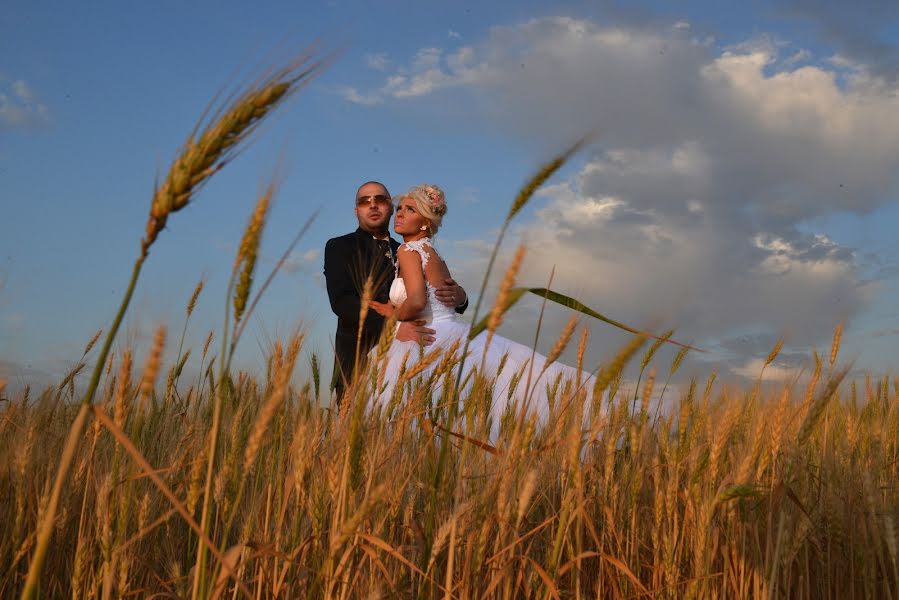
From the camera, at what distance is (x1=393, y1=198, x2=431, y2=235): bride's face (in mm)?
6117

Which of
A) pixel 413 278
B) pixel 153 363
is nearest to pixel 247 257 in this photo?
pixel 153 363

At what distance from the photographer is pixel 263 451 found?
237 cm

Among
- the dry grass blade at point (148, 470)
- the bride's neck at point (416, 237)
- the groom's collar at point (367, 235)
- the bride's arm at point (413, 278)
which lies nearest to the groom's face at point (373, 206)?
the groom's collar at point (367, 235)

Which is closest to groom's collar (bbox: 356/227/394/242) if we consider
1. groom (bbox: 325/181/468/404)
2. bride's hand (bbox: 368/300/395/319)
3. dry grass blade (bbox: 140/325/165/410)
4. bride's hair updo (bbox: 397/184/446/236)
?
groom (bbox: 325/181/468/404)

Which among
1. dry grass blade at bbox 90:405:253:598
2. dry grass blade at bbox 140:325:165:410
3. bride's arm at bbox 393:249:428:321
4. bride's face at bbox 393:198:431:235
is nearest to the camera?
dry grass blade at bbox 90:405:253:598

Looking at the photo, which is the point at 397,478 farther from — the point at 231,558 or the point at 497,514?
the point at 231,558

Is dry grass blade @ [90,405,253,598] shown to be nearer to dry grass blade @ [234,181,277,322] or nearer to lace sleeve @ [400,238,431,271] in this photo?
dry grass blade @ [234,181,277,322]

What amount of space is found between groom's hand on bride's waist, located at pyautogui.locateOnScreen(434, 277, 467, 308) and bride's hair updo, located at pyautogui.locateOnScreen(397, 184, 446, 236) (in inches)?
19.4

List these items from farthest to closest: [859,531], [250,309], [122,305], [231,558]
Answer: [859,531] < [231,558] < [250,309] < [122,305]

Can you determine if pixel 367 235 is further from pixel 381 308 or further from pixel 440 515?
pixel 440 515

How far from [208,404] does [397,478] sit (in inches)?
70.9

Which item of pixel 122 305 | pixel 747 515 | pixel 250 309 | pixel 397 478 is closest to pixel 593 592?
pixel 747 515

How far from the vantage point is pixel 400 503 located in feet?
6.46

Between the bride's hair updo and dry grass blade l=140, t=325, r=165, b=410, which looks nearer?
dry grass blade l=140, t=325, r=165, b=410
